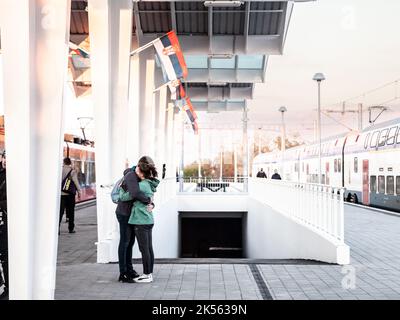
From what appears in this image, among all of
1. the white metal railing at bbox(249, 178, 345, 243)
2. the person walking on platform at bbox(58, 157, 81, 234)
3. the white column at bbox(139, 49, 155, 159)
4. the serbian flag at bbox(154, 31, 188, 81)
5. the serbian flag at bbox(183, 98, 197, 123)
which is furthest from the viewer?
the serbian flag at bbox(183, 98, 197, 123)

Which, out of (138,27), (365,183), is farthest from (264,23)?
(365,183)

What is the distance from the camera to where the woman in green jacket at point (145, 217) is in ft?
24.8

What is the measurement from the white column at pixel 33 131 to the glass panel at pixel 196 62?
56.6ft

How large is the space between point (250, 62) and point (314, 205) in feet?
44.8

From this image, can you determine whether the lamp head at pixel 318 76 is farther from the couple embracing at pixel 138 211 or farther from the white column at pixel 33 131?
the white column at pixel 33 131

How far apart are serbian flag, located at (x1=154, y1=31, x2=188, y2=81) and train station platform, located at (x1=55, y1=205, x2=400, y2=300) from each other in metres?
5.60

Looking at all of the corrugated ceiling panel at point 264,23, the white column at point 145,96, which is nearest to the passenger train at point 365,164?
the corrugated ceiling panel at point 264,23

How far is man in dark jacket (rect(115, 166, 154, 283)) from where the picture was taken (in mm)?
7445

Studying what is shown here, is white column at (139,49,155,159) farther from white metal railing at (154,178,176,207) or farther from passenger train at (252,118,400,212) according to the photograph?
passenger train at (252,118,400,212)

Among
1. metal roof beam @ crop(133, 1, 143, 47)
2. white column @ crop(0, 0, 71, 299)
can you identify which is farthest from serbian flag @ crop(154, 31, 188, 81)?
white column @ crop(0, 0, 71, 299)

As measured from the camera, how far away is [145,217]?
25.1ft

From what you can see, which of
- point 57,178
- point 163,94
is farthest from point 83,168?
point 57,178
